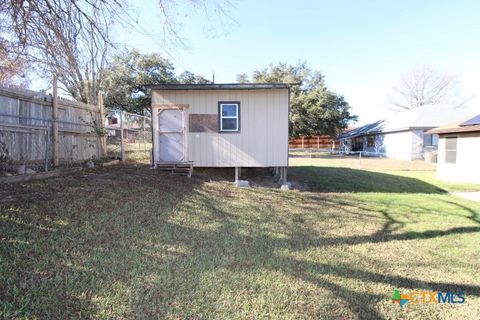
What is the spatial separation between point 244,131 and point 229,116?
677mm

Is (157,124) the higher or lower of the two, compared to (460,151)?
higher

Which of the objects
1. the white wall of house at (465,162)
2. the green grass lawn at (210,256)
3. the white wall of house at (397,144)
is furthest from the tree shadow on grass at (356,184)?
the white wall of house at (397,144)

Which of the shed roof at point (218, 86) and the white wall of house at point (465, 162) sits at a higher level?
the shed roof at point (218, 86)

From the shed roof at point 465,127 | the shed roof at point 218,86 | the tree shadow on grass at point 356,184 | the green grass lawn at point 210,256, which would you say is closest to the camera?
the green grass lawn at point 210,256

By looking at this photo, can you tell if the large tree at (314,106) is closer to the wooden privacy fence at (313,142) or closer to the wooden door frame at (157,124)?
the wooden privacy fence at (313,142)

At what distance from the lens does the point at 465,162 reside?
1095 cm

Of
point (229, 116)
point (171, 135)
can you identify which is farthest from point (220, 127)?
point (171, 135)

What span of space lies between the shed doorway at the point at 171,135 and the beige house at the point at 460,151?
37.3 ft

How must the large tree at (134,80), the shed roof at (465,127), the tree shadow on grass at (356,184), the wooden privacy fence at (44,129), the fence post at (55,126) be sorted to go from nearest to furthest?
the wooden privacy fence at (44,129)
the fence post at (55,126)
the tree shadow on grass at (356,184)
the shed roof at (465,127)
the large tree at (134,80)

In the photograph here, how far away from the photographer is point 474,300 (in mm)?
2613

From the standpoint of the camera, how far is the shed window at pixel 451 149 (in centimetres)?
1145

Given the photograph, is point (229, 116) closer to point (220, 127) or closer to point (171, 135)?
point (220, 127)

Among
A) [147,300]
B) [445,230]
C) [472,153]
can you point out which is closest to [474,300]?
[445,230]

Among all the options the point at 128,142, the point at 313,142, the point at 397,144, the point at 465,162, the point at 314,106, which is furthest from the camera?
the point at 313,142
